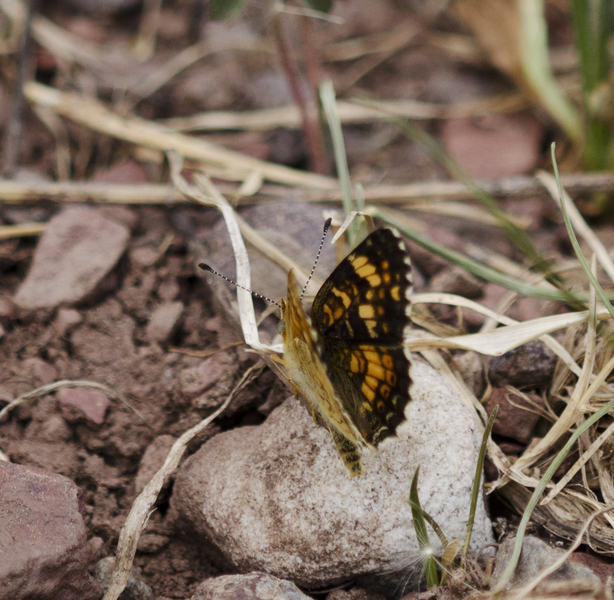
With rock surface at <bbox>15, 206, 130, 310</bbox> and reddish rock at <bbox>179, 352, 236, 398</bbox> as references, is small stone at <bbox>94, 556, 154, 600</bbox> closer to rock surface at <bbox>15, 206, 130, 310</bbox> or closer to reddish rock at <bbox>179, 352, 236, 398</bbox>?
reddish rock at <bbox>179, 352, 236, 398</bbox>

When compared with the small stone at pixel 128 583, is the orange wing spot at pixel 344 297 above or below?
above

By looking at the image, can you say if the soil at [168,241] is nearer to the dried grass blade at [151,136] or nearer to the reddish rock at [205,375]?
the reddish rock at [205,375]

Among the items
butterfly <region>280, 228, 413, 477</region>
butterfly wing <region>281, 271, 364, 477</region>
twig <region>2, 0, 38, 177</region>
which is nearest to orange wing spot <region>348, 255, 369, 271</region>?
butterfly <region>280, 228, 413, 477</region>

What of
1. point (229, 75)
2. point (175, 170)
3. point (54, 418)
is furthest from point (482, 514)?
point (229, 75)

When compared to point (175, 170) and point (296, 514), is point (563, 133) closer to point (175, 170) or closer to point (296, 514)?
point (175, 170)

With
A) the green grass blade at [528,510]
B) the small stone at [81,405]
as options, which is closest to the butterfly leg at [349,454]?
the green grass blade at [528,510]

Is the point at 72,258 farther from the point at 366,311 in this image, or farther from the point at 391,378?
the point at 391,378

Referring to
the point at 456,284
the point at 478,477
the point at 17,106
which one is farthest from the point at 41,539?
the point at 17,106
